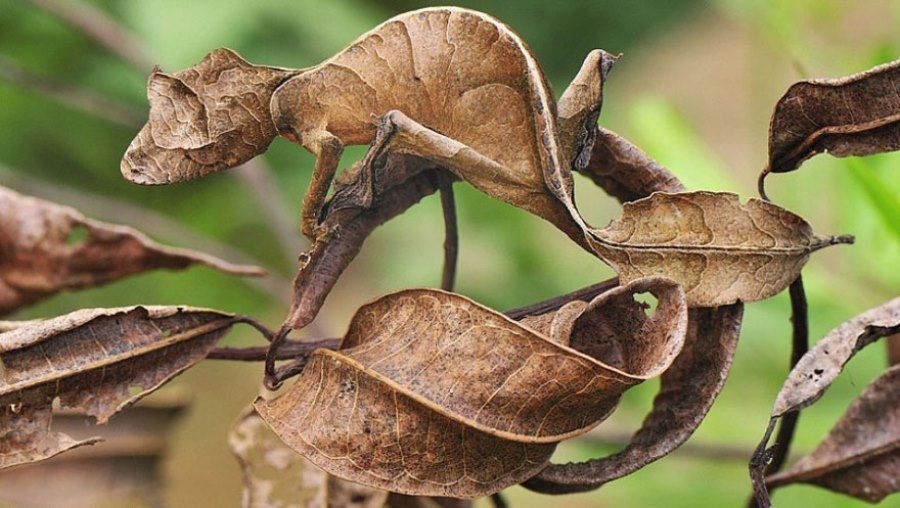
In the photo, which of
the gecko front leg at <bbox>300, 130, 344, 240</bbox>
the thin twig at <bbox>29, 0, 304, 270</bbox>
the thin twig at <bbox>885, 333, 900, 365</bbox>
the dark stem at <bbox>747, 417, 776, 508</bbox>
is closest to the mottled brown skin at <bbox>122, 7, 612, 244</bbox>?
the gecko front leg at <bbox>300, 130, 344, 240</bbox>

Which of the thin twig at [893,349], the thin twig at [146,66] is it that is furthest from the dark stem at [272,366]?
the thin twig at [146,66]

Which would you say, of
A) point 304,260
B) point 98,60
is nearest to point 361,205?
point 304,260

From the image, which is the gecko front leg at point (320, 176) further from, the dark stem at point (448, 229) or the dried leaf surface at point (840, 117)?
the dried leaf surface at point (840, 117)

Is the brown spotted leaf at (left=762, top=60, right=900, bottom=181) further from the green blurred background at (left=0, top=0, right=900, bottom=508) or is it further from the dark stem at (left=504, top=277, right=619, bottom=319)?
the green blurred background at (left=0, top=0, right=900, bottom=508)

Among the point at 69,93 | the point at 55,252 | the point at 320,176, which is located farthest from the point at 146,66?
the point at 320,176

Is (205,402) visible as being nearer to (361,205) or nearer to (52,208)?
(52,208)
